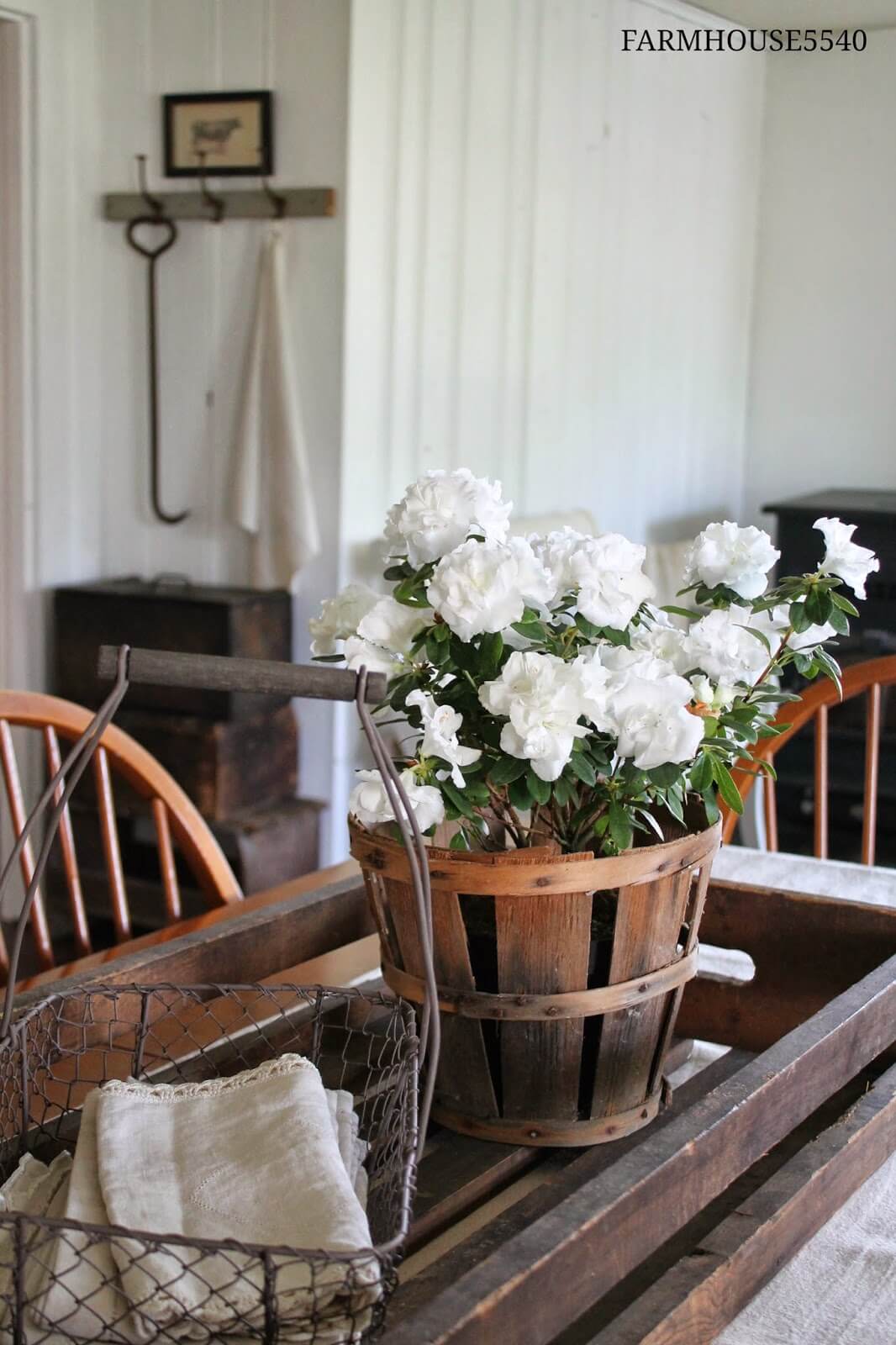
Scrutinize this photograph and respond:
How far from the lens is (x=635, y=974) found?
103 cm

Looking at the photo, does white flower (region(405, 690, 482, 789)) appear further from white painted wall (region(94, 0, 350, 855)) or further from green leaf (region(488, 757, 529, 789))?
white painted wall (region(94, 0, 350, 855))

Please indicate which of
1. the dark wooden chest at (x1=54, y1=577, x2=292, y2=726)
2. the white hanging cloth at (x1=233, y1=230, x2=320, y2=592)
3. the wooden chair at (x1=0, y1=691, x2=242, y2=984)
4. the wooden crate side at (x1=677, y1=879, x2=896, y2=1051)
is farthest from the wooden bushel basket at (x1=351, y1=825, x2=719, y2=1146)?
the white hanging cloth at (x1=233, y1=230, x2=320, y2=592)

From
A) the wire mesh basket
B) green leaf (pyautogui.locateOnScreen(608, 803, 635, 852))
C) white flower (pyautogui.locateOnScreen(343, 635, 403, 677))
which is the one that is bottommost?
the wire mesh basket

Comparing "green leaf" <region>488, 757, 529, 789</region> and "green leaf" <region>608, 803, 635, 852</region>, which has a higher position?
"green leaf" <region>488, 757, 529, 789</region>

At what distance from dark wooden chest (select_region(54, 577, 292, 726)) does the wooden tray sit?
1.63m

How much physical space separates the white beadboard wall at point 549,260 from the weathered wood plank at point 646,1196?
7.27ft

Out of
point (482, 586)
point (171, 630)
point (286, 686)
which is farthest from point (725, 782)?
point (171, 630)

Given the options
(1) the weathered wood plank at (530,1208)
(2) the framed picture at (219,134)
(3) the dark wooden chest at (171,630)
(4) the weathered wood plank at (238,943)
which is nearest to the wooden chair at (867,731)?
(4) the weathered wood plank at (238,943)

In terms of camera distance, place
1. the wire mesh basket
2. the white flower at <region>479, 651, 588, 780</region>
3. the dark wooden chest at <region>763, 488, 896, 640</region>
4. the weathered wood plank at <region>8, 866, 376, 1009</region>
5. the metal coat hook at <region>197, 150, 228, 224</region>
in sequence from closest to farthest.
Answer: the wire mesh basket
the white flower at <region>479, 651, 588, 780</region>
the weathered wood plank at <region>8, 866, 376, 1009</region>
the metal coat hook at <region>197, 150, 228, 224</region>
the dark wooden chest at <region>763, 488, 896, 640</region>

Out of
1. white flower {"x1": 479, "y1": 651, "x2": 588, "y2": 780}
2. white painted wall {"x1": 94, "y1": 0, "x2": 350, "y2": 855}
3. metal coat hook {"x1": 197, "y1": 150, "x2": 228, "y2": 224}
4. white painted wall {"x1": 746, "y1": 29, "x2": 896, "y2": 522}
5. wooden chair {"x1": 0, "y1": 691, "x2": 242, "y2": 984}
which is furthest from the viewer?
white painted wall {"x1": 746, "y1": 29, "x2": 896, "y2": 522}

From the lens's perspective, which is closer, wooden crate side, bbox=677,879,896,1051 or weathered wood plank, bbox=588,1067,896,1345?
weathered wood plank, bbox=588,1067,896,1345

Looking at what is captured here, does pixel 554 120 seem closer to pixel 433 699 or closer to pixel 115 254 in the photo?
pixel 115 254

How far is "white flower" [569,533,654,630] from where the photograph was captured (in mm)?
967

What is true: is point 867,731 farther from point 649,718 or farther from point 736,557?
point 649,718
